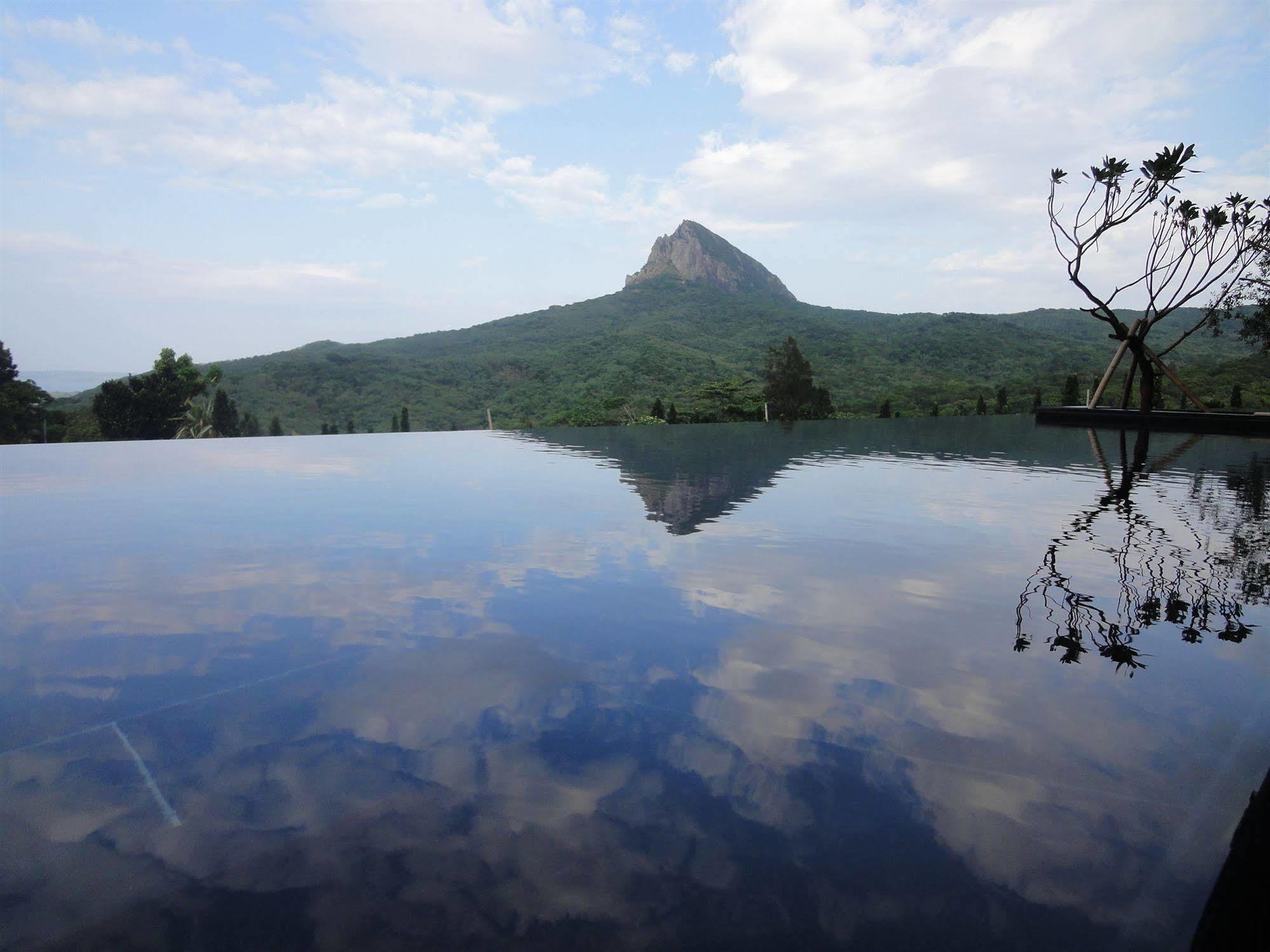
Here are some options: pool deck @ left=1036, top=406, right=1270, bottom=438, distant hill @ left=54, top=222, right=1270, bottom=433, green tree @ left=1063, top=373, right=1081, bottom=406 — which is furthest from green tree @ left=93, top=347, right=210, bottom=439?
green tree @ left=1063, top=373, right=1081, bottom=406

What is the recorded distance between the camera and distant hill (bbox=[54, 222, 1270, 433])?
42.9 metres

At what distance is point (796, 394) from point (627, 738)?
33061 millimetres

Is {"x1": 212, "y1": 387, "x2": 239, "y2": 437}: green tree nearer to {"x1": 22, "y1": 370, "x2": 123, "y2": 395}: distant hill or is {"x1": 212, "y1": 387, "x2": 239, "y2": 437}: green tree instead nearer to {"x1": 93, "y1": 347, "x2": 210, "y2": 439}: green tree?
{"x1": 93, "y1": 347, "x2": 210, "y2": 439}: green tree

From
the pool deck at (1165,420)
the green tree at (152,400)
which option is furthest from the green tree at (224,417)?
the pool deck at (1165,420)

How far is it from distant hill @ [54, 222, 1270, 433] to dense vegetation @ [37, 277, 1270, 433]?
20 centimetres

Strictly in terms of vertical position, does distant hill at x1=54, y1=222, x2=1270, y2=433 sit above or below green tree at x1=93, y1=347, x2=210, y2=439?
above

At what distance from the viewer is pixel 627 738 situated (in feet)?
6.43

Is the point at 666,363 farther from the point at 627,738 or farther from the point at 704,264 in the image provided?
the point at 704,264

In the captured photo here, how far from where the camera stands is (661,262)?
10662 centimetres

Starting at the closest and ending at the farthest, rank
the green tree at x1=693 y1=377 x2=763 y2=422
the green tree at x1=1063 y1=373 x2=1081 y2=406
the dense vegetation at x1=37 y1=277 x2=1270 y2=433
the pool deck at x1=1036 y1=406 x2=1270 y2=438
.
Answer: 1. the pool deck at x1=1036 y1=406 x2=1270 y2=438
2. the green tree at x1=1063 y1=373 x2=1081 y2=406
3. the green tree at x1=693 y1=377 x2=763 y2=422
4. the dense vegetation at x1=37 y1=277 x2=1270 y2=433

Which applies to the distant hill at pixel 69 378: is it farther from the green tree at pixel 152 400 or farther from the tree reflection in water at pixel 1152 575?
the tree reflection in water at pixel 1152 575

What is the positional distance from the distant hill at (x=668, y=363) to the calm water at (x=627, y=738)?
32362mm

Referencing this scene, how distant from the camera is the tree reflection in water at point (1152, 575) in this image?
9.58 feet

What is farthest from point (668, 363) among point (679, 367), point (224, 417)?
point (224, 417)
